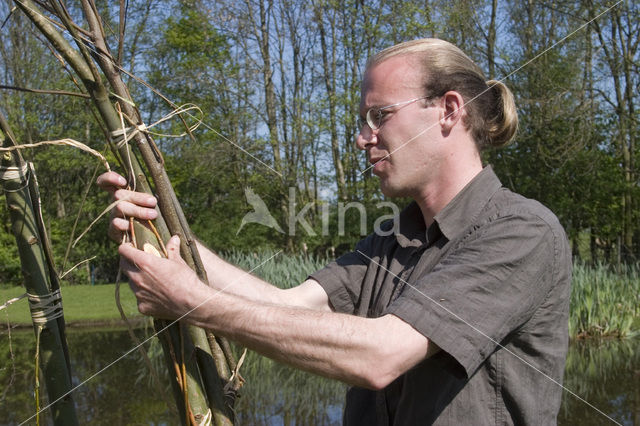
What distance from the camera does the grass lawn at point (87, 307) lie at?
775 cm

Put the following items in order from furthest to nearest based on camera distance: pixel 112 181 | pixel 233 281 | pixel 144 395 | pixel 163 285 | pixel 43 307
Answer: pixel 144 395, pixel 233 281, pixel 43 307, pixel 112 181, pixel 163 285

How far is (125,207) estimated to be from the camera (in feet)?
4.31

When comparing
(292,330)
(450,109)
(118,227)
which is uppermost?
(450,109)

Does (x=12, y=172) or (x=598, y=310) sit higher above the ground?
(x=12, y=172)

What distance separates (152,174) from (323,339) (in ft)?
1.69

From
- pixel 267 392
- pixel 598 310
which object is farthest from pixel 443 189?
pixel 598 310

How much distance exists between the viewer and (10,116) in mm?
13688

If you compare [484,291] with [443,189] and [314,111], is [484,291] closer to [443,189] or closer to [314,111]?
[443,189]

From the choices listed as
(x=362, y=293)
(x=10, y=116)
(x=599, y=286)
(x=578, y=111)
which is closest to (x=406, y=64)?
(x=362, y=293)

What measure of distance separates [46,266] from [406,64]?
3.52 feet

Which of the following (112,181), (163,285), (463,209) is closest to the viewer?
(163,285)

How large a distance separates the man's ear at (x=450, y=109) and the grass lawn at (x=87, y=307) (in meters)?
6.53

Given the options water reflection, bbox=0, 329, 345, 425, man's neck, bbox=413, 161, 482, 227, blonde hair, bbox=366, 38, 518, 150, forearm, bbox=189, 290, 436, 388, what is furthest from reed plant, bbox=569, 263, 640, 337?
forearm, bbox=189, 290, 436, 388

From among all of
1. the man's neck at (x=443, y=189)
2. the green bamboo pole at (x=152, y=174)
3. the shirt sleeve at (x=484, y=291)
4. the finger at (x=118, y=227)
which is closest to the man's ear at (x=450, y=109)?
the man's neck at (x=443, y=189)
